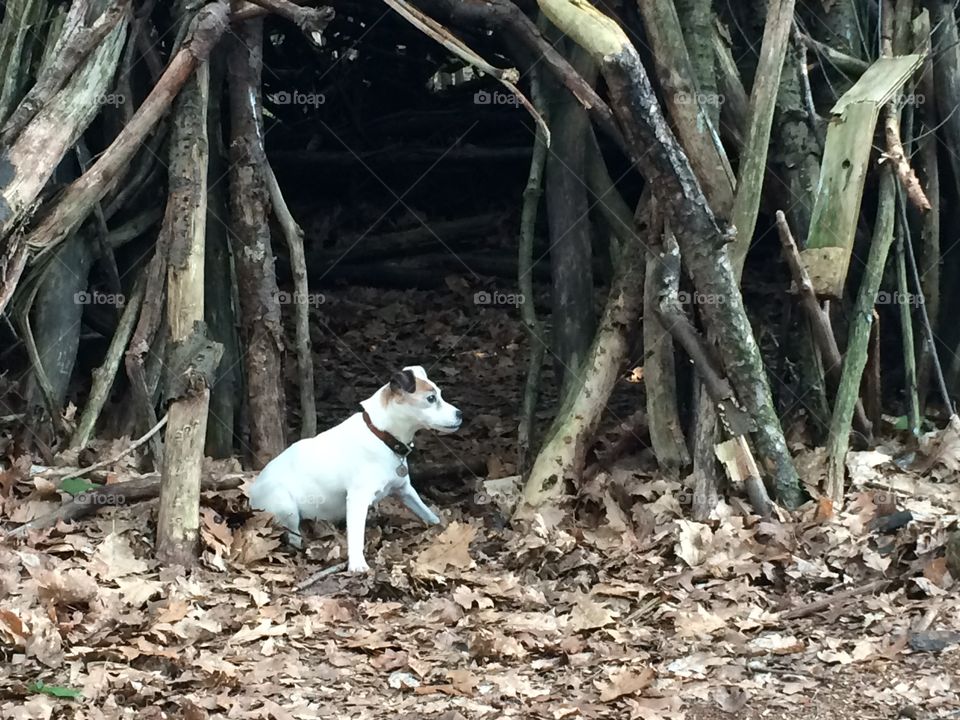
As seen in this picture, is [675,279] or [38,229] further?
[675,279]

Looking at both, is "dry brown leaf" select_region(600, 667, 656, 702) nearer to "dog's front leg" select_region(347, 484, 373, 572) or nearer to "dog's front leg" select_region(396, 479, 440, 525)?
"dog's front leg" select_region(347, 484, 373, 572)

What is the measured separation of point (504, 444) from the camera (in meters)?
6.84

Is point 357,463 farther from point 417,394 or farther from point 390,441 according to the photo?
point 417,394

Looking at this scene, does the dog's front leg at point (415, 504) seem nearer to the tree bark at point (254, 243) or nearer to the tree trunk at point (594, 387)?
the tree trunk at point (594, 387)

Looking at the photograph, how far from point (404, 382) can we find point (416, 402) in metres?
0.12

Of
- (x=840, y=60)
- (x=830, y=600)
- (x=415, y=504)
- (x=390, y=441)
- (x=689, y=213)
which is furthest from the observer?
(x=840, y=60)

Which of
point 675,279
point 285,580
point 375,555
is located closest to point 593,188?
point 675,279

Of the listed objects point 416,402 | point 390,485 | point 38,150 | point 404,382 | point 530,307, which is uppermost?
point 38,150

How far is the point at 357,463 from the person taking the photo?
550 cm

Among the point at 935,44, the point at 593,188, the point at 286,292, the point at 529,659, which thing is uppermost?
the point at 935,44

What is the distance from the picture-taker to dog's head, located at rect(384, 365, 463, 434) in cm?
561

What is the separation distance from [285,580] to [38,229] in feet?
6.25

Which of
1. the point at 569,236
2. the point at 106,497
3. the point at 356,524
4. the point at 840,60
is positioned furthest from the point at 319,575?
the point at 840,60

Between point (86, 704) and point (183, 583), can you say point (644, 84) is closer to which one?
point (183, 583)
